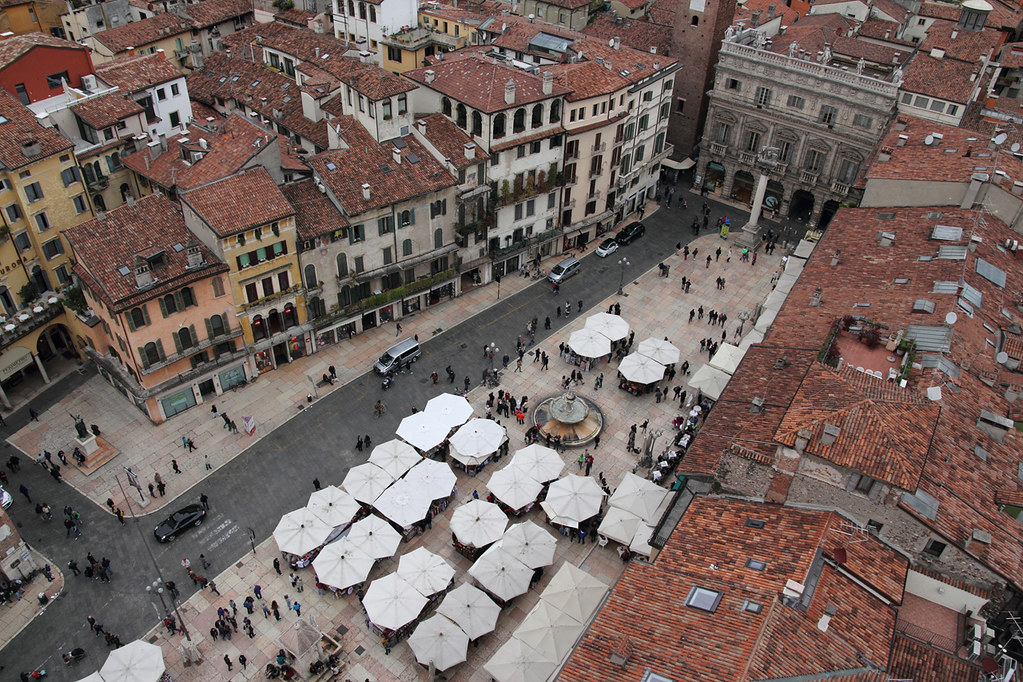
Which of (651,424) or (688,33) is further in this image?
(688,33)

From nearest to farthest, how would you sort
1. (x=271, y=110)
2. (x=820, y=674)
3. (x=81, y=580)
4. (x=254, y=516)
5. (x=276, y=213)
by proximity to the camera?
(x=820, y=674)
(x=81, y=580)
(x=254, y=516)
(x=276, y=213)
(x=271, y=110)

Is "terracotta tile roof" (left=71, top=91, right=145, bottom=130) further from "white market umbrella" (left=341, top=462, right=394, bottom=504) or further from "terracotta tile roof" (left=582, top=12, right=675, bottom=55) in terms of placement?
"terracotta tile roof" (left=582, top=12, right=675, bottom=55)

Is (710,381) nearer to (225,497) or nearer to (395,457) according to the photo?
(395,457)

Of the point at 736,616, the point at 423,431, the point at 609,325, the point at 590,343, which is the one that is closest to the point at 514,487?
the point at 423,431

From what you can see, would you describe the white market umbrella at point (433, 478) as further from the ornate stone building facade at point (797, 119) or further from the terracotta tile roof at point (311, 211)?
A: the ornate stone building facade at point (797, 119)

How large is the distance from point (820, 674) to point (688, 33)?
74.7m

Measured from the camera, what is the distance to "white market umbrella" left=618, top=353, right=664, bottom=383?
58.9 m

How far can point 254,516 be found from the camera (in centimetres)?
4997

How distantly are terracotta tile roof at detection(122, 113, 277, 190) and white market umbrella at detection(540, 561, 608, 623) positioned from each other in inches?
1489

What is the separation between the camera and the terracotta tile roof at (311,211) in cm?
5731

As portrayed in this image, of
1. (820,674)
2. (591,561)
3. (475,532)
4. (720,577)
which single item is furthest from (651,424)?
(820,674)

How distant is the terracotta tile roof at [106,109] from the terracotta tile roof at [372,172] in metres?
17.1

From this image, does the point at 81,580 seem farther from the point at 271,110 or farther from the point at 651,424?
the point at 271,110

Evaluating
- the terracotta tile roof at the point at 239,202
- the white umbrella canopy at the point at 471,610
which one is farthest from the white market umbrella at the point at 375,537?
the terracotta tile roof at the point at 239,202
